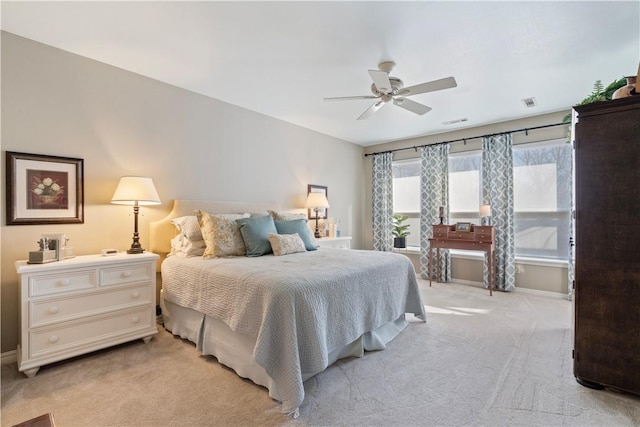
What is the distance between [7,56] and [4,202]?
3.78ft

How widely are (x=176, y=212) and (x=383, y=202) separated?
3.87 m

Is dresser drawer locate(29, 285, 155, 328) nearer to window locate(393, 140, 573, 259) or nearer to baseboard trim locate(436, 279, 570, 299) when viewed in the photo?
baseboard trim locate(436, 279, 570, 299)

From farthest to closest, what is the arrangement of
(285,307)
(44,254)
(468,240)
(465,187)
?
(465,187)
(468,240)
(44,254)
(285,307)

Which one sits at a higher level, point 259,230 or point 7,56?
point 7,56

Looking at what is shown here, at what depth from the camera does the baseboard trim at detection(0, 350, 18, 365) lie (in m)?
2.30

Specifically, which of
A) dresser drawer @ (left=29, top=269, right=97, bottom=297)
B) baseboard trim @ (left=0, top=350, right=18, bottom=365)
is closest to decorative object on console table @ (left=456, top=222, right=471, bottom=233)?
dresser drawer @ (left=29, top=269, right=97, bottom=297)

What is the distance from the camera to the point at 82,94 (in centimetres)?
272

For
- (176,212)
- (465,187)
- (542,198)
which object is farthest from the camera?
(465,187)

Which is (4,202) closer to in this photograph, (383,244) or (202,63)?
(202,63)

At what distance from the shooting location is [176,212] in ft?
10.7

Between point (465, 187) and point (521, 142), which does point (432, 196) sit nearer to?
point (465, 187)

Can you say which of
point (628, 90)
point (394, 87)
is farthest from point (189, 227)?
point (628, 90)

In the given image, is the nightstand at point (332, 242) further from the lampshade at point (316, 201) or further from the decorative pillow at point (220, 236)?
the decorative pillow at point (220, 236)

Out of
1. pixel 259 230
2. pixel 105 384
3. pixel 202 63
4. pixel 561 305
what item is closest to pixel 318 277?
pixel 259 230
